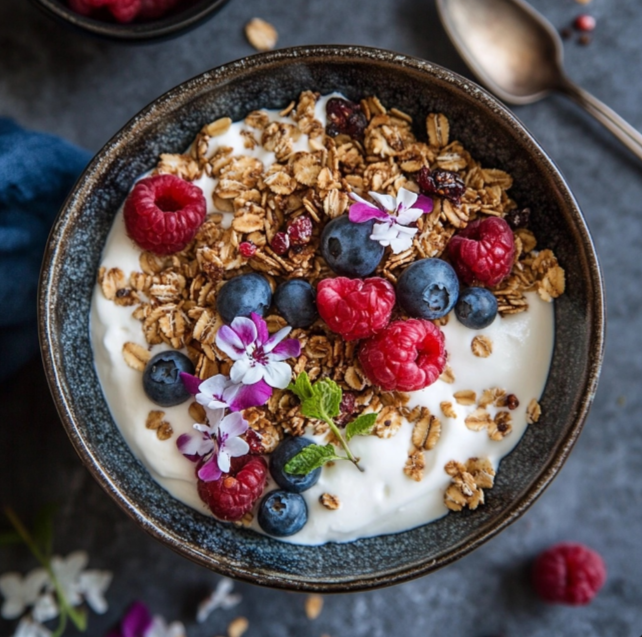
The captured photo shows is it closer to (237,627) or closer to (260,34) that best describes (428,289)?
(260,34)

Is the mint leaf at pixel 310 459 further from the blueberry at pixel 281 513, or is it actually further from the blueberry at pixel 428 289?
the blueberry at pixel 428 289

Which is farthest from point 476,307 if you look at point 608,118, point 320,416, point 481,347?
point 608,118

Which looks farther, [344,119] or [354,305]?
[344,119]

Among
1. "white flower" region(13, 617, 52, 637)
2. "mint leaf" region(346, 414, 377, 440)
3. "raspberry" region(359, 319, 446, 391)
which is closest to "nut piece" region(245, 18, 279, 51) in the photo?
"raspberry" region(359, 319, 446, 391)

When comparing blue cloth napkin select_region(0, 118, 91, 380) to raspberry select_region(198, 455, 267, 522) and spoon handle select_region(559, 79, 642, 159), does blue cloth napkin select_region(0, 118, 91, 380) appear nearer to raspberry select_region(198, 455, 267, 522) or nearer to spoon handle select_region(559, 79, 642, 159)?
raspberry select_region(198, 455, 267, 522)

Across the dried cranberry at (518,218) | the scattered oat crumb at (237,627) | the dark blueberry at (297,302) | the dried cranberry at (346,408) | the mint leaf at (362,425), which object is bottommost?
the scattered oat crumb at (237,627)

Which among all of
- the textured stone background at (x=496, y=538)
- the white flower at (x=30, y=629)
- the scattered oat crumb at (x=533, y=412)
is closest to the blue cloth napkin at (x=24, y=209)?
the textured stone background at (x=496, y=538)
